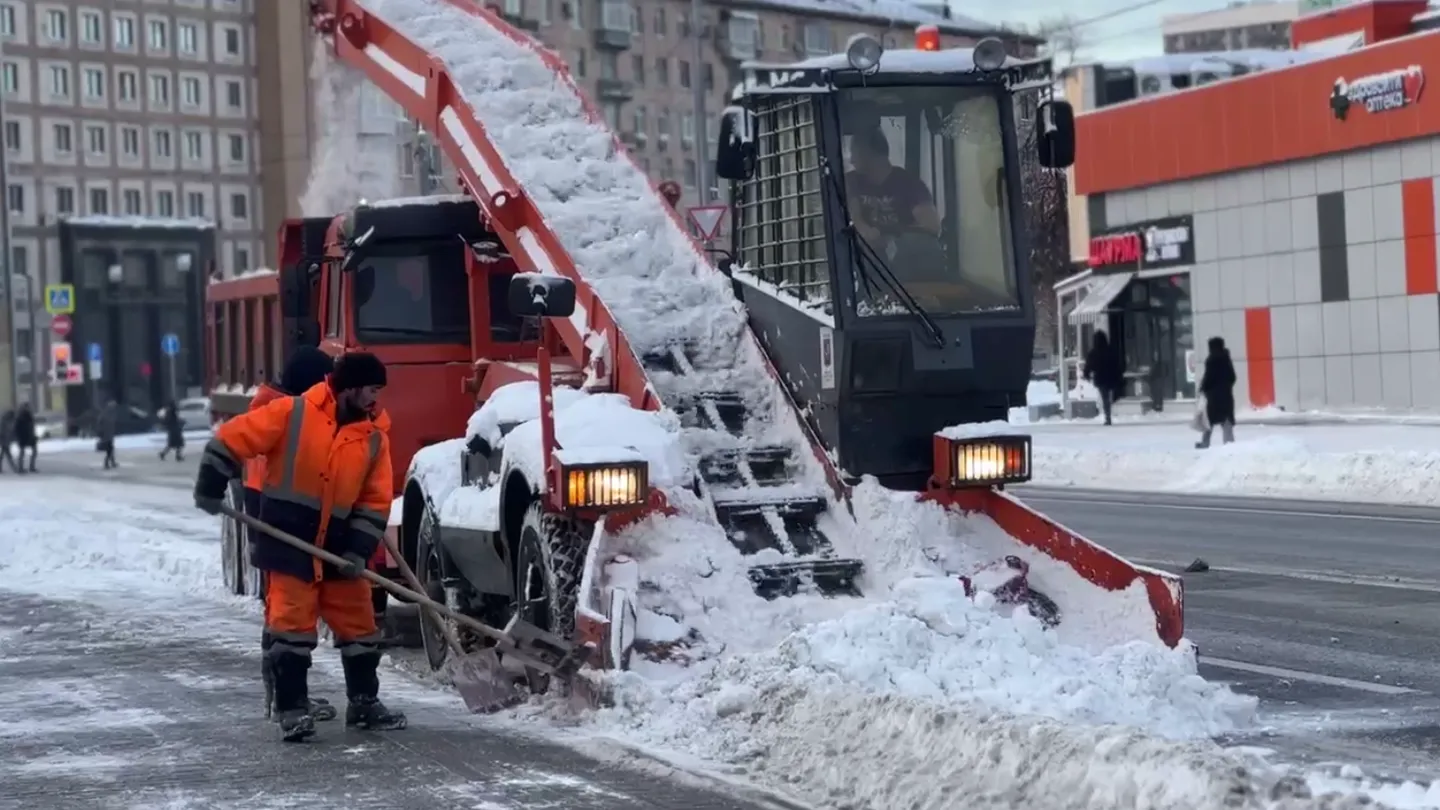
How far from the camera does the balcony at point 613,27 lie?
3686 inches

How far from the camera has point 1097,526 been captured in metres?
21.5

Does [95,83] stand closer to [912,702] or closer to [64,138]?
[64,138]

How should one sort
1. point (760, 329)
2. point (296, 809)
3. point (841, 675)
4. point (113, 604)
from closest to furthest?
1. point (296, 809)
2. point (841, 675)
3. point (760, 329)
4. point (113, 604)

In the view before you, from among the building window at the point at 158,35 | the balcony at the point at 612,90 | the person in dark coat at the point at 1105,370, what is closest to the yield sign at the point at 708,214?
the person in dark coat at the point at 1105,370

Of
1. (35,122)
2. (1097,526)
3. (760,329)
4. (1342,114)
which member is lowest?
(1097,526)

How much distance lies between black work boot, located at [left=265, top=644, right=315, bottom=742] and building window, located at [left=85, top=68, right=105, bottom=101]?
9615 centimetres

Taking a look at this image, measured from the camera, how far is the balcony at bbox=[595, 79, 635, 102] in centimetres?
9256

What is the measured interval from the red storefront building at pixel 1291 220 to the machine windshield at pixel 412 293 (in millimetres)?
31111

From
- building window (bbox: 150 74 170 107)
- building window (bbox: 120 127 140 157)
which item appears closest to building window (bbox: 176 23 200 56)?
building window (bbox: 150 74 170 107)

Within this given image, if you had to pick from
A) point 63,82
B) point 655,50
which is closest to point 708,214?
point 655,50

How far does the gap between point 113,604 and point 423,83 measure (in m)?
4.75

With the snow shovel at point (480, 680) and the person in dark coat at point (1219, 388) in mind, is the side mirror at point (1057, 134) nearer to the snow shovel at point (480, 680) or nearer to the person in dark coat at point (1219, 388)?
the snow shovel at point (480, 680)

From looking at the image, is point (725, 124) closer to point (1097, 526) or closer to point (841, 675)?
point (841, 675)

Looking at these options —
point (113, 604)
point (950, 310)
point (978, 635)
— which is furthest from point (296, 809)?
point (113, 604)
